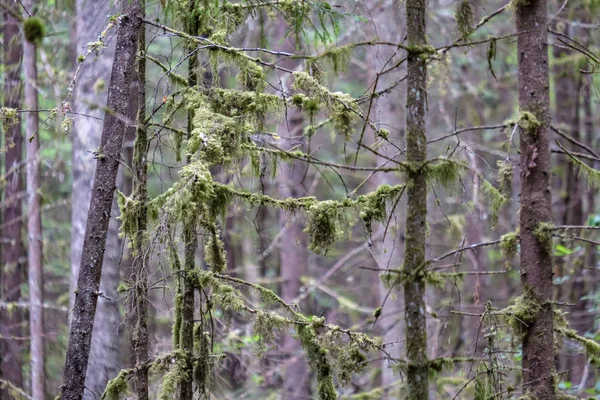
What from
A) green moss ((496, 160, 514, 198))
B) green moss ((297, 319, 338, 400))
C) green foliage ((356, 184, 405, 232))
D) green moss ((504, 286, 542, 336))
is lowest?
green moss ((297, 319, 338, 400))

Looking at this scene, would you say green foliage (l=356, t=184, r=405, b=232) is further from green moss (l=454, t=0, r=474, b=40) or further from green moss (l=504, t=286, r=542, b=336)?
green moss (l=454, t=0, r=474, b=40)

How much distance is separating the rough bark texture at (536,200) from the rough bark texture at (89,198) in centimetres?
521

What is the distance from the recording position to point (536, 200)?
18.3 ft

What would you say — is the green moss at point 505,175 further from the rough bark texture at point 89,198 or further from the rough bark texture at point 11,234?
the rough bark texture at point 11,234

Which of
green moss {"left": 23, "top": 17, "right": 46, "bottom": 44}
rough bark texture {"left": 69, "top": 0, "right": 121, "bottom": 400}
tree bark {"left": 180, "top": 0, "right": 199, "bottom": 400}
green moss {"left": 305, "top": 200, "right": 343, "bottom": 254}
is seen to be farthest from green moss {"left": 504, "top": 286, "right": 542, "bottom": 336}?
rough bark texture {"left": 69, "top": 0, "right": 121, "bottom": 400}

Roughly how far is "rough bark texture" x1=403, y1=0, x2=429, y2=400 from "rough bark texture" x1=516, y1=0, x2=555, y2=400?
3.85 feet

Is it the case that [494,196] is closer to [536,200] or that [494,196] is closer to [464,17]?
[536,200]

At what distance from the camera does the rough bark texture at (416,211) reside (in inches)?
191

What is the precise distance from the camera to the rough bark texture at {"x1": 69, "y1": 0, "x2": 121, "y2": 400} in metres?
8.23

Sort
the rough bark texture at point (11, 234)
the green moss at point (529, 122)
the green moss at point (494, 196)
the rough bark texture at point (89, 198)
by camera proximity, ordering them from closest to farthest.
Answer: the green moss at point (494, 196) → the green moss at point (529, 122) → the rough bark texture at point (89, 198) → the rough bark texture at point (11, 234)

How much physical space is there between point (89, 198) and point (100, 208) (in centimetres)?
326

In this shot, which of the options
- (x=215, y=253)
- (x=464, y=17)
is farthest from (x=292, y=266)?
(x=464, y=17)

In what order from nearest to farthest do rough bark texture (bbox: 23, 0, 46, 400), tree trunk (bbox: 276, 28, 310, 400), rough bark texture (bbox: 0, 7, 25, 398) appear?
rough bark texture (bbox: 23, 0, 46, 400), rough bark texture (bbox: 0, 7, 25, 398), tree trunk (bbox: 276, 28, 310, 400)

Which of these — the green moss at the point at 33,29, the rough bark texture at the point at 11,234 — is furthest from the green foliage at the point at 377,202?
the rough bark texture at the point at 11,234
